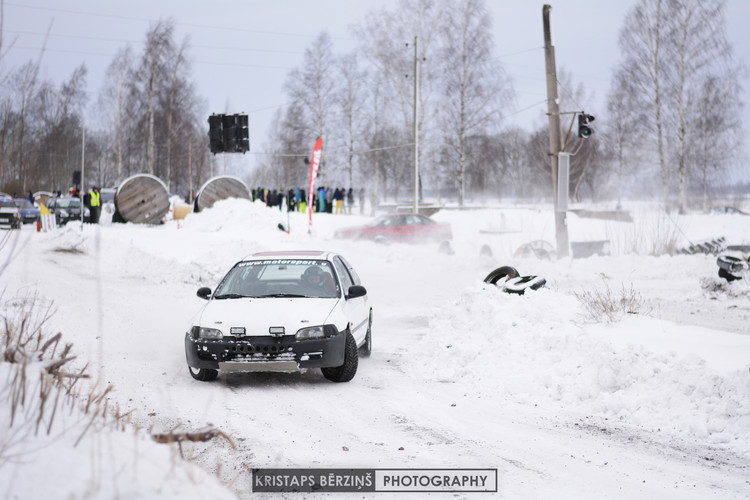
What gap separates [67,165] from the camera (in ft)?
222

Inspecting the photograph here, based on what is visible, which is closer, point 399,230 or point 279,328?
point 279,328

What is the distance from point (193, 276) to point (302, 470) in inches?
522

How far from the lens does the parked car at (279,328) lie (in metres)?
7.26

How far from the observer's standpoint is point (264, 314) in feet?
24.6

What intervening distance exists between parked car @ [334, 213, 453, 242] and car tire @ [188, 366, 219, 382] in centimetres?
1710

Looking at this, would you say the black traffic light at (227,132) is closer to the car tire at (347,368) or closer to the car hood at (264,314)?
the car hood at (264,314)

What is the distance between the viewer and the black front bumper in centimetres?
720

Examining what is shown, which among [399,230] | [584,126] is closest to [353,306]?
[584,126]

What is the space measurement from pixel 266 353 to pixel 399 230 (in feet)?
60.2

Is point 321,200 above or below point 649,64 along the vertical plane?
below

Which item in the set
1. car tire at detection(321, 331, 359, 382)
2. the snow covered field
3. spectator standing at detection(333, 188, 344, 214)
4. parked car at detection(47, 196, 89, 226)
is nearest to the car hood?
car tire at detection(321, 331, 359, 382)

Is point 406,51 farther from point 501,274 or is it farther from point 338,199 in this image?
point 501,274

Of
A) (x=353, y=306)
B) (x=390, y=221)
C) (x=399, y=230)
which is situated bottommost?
(x=353, y=306)

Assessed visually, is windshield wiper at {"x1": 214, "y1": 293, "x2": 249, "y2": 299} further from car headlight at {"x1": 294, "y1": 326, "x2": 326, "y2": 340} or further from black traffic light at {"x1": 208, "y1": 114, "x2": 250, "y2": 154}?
black traffic light at {"x1": 208, "y1": 114, "x2": 250, "y2": 154}
